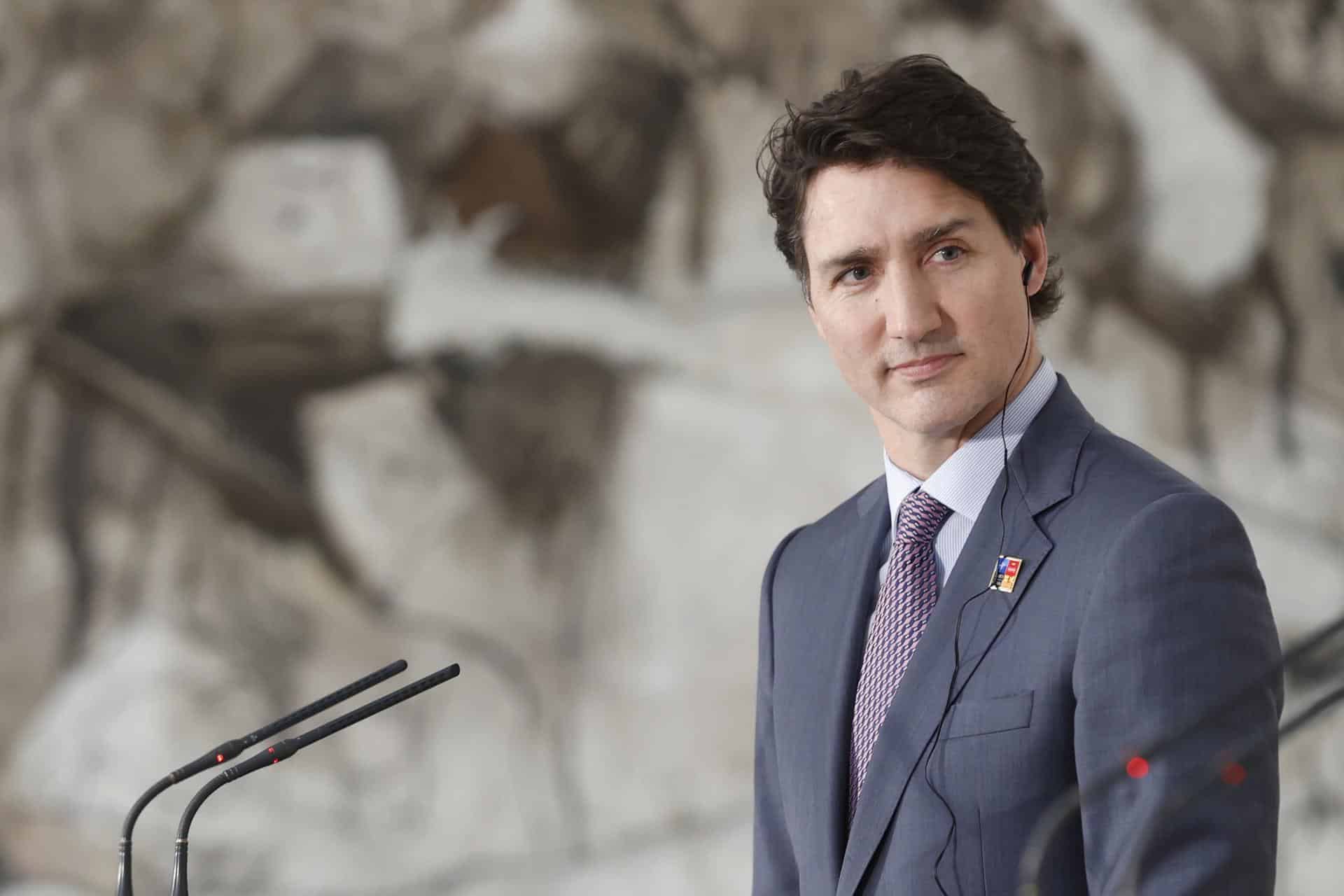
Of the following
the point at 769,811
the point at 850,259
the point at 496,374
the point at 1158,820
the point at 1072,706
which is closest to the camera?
the point at 1158,820

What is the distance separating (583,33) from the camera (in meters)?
5.34

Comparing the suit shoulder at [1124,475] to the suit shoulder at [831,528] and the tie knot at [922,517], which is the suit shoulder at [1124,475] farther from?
the suit shoulder at [831,528]

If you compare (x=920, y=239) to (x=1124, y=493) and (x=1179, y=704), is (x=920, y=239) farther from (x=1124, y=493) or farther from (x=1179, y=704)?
(x=1179, y=704)

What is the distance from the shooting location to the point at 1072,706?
5.04 ft

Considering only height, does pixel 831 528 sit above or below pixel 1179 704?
above

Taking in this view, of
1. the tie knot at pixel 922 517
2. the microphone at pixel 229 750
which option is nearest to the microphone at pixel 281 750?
the microphone at pixel 229 750

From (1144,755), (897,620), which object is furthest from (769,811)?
(1144,755)

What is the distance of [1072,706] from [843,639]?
0.40 meters

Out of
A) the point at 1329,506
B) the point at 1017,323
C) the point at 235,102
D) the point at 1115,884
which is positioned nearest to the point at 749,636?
the point at 1329,506

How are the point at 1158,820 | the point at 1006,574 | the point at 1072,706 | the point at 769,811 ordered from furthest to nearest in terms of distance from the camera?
the point at 769,811 → the point at 1006,574 → the point at 1072,706 → the point at 1158,820

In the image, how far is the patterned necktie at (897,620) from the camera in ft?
5.76

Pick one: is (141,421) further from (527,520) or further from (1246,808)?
(1246,808)

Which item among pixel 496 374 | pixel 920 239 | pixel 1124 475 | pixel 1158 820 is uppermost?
pixel 496 374

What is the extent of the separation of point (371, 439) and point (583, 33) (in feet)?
5.44
